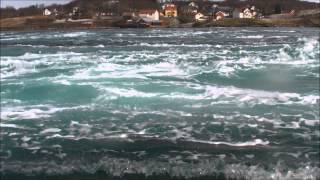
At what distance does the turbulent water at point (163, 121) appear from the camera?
25.5ft

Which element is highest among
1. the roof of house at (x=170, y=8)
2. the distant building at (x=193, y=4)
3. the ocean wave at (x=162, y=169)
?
the distant building at (x=193, y=4)

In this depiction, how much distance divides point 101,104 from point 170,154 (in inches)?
181

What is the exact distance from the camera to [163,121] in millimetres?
10625

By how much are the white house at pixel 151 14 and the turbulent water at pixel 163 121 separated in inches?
2463

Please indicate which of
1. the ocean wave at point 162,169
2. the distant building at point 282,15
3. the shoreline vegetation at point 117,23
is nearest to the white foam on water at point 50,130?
the ocean wave at point 162,169

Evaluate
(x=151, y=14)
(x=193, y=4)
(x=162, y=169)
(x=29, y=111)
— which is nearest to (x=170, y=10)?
(x=193, y=4)

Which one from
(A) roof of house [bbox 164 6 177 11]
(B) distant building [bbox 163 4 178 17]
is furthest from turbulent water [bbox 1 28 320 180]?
(A) roof of house [bbox 164 6 177 11]

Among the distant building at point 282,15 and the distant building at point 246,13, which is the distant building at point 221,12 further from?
the distant building at point 282,15

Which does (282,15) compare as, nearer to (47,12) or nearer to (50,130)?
(47,12)

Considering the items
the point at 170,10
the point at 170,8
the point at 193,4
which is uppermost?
the point at 193,4

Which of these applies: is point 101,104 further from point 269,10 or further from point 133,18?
point 133,18

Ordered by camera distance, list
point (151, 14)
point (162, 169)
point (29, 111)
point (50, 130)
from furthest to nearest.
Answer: point (151, 14) < point (29, 111) < point (50, 130) < point (162, 169)

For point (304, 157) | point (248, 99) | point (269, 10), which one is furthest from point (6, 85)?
point (269, 10)

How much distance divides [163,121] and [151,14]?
248ft
